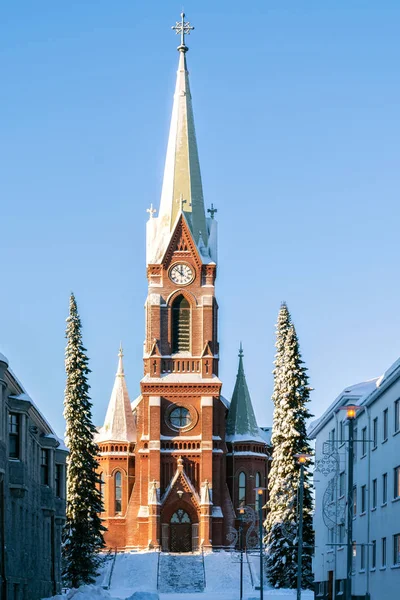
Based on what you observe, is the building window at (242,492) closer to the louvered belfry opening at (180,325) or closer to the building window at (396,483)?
the louvered belfry opening at (180,325)

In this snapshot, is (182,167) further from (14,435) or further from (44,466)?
(14,435)

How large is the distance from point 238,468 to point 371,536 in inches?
2083

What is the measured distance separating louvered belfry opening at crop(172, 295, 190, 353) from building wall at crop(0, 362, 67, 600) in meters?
36.2

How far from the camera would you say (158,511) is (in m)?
92.9

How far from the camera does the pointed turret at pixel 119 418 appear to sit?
98.3 meters

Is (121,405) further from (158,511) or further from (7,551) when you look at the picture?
(7,551)

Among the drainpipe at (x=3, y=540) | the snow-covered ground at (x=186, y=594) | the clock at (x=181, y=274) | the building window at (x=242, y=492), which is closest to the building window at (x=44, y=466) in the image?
the drainpipe at (x=3, y=540)

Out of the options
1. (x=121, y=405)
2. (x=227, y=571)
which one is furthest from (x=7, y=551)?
(x=121, y=405)

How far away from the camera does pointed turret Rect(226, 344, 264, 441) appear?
98562mm

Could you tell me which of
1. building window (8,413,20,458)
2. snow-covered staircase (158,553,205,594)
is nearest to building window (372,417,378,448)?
building window (8,413,20,458)

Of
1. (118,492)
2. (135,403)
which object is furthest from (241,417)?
(118,492)

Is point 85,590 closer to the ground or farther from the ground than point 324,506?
closer to the ground

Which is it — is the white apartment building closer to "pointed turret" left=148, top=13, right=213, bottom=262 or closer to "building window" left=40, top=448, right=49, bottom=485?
"building window" left=40, top=448, right=49, bottom=485

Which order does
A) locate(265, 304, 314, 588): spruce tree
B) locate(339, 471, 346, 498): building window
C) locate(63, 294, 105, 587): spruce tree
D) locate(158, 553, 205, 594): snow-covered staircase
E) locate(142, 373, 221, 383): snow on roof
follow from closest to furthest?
1. locate(339, 471, 346, 498): building window
2. locate(63, 294, 105, 587): spruce tree
3. locate(265, 304, 314, 588): spruce tree
4. locate(158, 553, 205, 594): snow-covered staircase
5. locate(142, 373, 221, 383): snow on roof
